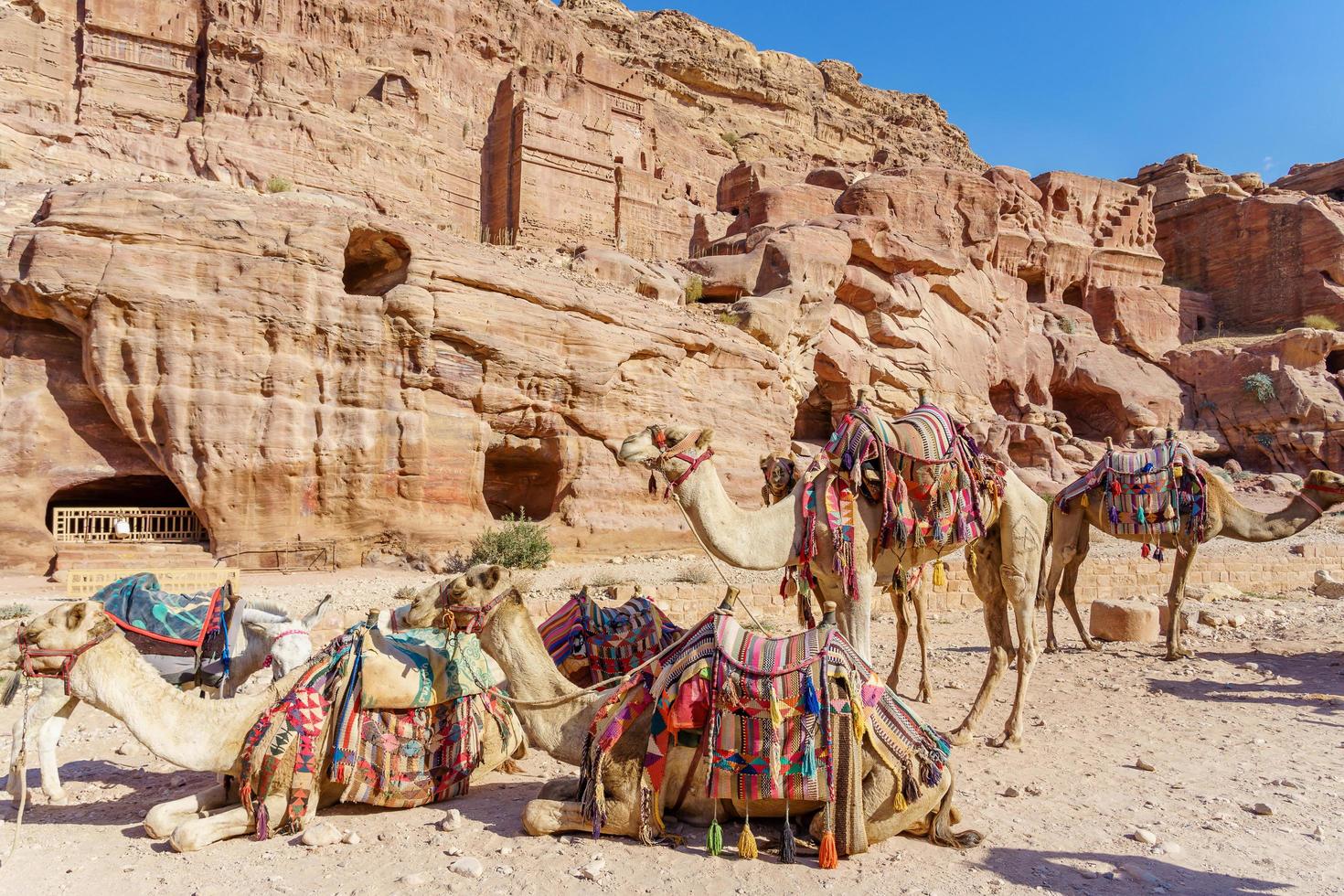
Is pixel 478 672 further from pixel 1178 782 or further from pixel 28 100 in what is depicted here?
pixel 28 100

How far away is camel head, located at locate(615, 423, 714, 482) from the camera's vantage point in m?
4.66

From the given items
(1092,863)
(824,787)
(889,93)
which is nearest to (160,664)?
(824,787)

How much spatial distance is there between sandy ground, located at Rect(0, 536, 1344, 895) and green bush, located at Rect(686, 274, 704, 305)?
1688 centimetres

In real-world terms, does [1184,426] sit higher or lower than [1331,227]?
lower

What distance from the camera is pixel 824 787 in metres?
3.52

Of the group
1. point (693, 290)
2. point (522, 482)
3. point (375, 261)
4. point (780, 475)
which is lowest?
point (780, 475)

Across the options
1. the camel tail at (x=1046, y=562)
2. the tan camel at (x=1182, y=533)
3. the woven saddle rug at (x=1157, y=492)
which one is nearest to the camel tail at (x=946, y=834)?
the tan camel at (x=1182, y=533)

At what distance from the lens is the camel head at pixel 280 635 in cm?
527

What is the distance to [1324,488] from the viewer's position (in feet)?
28.7

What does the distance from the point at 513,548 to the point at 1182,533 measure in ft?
33.7

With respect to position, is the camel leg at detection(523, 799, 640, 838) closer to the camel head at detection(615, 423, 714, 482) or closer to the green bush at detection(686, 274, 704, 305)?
the camel head at detection(615, 423, 714, 482)

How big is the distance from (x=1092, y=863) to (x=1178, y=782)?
1641 mm

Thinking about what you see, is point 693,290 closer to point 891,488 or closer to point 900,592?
point 900,592

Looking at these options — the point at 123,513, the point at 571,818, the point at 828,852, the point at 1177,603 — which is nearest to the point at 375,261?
the point at 123,513
